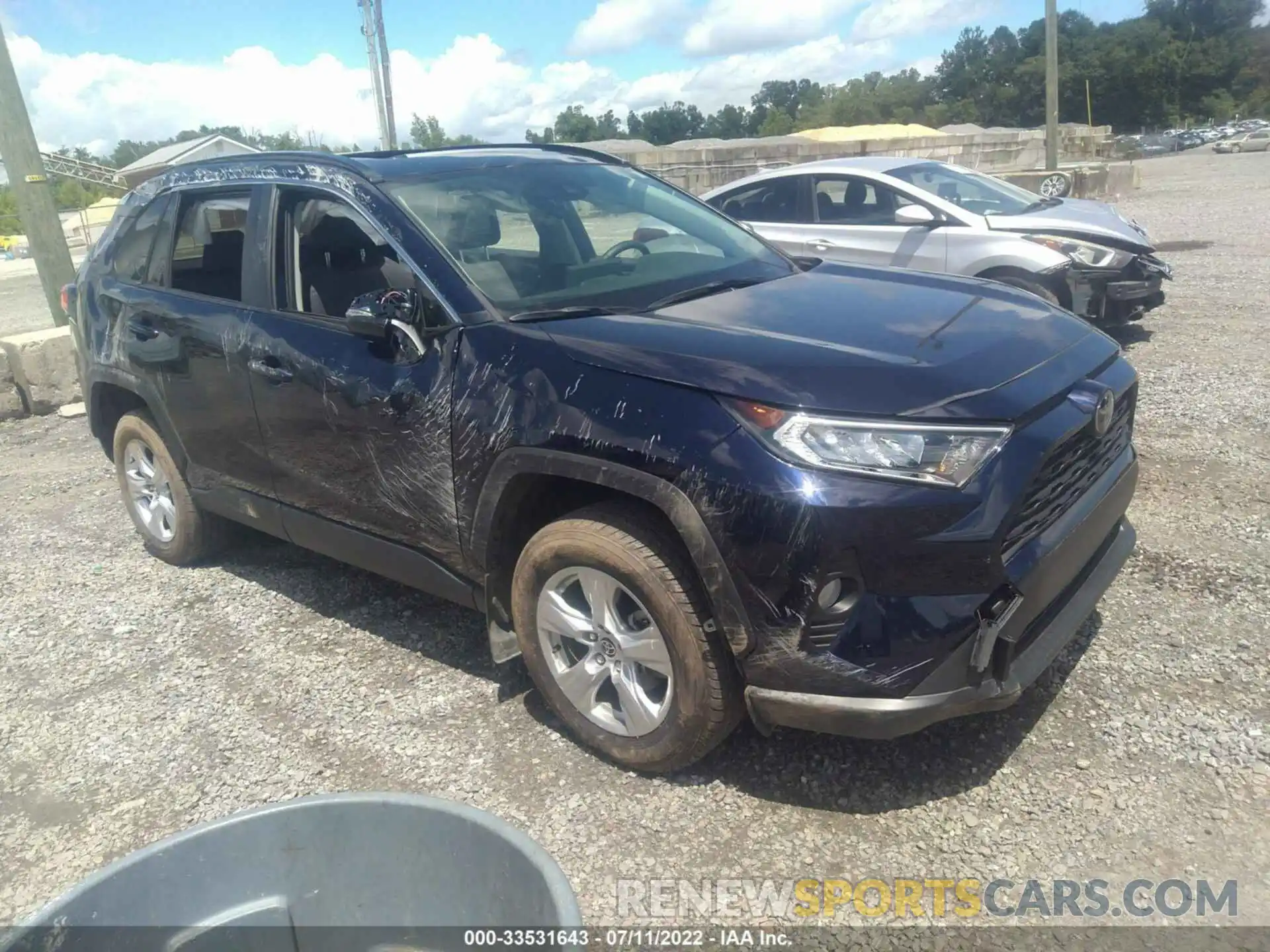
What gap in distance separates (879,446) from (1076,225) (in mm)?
6304

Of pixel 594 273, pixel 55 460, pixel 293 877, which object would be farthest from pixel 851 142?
pixel 293 877

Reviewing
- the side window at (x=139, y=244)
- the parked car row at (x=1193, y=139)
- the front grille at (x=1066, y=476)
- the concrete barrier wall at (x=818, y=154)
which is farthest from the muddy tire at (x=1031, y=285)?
the parked car row at (x=1193, y=139)

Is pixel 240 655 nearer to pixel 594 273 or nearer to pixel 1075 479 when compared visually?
pixel 594 273

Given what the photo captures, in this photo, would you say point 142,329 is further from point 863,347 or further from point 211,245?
point 863,347

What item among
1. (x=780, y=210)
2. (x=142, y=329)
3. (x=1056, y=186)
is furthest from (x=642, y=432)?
(x=1056, y=186)

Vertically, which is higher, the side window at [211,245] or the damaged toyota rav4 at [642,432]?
the side window at [211,245]

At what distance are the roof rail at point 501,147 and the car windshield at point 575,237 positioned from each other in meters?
0.17

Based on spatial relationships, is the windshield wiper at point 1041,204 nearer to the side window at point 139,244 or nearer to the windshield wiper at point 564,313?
the windshield wiper at point 564,313

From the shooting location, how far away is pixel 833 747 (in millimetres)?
3211

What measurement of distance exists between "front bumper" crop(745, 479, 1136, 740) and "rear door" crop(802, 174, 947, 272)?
565cm

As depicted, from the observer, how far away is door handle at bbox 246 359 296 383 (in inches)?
149

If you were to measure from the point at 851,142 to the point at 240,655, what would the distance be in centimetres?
2267

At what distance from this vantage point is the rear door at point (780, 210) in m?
8.82

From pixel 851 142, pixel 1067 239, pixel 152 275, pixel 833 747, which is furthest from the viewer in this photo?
pixel 851 142
